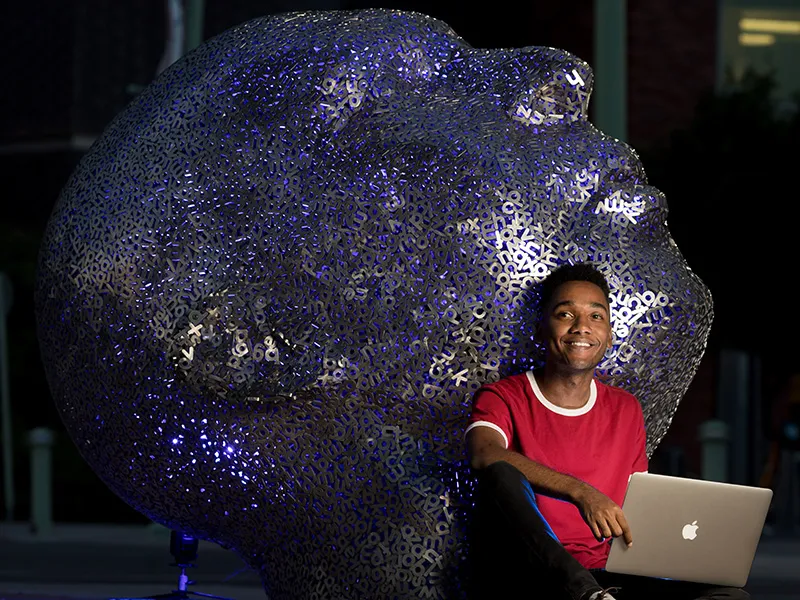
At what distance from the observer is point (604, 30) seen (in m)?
9.60

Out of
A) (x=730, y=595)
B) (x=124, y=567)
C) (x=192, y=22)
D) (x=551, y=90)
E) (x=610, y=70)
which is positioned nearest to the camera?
(x=730, y=595)

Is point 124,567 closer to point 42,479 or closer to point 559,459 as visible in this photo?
point 42,479

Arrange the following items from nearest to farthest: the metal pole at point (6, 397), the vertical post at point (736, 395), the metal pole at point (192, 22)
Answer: the metal pole at point (192, 22) < the metal pole at point (6, 397) < the vertical post at point (736, 395)

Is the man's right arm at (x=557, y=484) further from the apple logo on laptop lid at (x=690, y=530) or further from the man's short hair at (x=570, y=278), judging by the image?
the man's short hair at (x=570, y=278)

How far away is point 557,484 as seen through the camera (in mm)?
4172

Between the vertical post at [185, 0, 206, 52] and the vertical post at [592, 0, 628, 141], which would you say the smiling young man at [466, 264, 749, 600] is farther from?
the vertical post at [185, 0, 206, 52]

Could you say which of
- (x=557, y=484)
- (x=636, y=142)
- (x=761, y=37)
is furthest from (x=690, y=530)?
(x=761, y=37)

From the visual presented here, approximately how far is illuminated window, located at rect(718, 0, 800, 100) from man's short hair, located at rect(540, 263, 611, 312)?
54.8 ft

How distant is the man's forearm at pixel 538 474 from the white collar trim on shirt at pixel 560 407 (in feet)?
0.69

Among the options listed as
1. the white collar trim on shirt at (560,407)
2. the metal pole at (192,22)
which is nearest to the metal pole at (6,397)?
the metal pole at (192,22)

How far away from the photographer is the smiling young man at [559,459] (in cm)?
406

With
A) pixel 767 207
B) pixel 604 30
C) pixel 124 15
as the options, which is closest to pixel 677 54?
pixel 767 207

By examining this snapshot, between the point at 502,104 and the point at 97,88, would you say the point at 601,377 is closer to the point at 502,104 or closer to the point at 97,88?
the point at 502,104

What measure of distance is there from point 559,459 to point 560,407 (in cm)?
15
